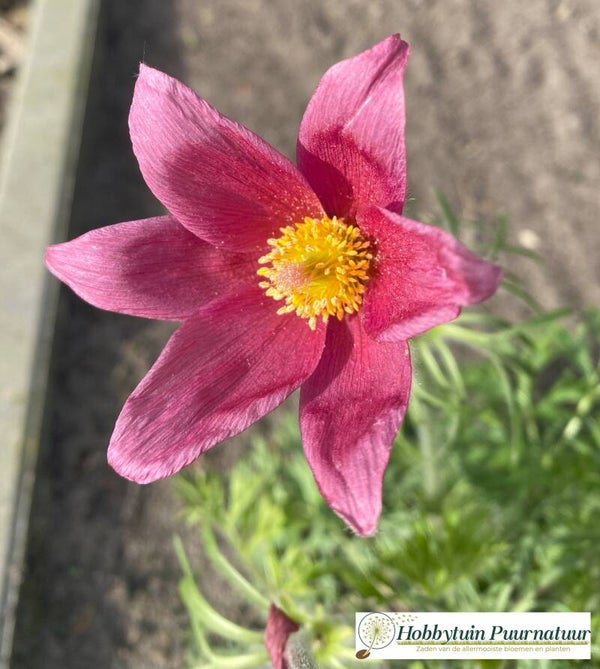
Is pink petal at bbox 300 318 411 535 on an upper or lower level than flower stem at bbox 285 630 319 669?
upper

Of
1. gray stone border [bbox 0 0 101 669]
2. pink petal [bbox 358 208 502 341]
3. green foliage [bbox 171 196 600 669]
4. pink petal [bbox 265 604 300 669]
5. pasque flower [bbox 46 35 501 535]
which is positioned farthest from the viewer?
gray stone border [bbox 0 0 101 669]

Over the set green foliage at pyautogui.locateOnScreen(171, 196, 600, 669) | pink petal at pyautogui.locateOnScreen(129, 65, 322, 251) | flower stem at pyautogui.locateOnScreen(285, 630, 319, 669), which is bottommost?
flower stem at pyautogui.locateOnScreen(285, 630, 319, 669)

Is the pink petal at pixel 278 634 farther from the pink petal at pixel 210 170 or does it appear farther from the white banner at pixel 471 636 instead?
the pink petal at pixel 210 170

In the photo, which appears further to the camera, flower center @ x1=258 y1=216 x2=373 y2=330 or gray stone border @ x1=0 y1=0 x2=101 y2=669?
gray stone border @ x1=0 y1=0 x2=101 y2=669

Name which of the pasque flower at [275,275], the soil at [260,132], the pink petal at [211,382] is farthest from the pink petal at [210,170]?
the soil at [260,132]

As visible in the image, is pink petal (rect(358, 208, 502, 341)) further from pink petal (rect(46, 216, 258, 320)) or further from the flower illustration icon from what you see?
the flower illustration icon

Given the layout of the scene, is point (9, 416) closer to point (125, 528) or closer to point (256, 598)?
point (125, 528)

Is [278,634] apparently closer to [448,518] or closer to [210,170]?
[448,518]

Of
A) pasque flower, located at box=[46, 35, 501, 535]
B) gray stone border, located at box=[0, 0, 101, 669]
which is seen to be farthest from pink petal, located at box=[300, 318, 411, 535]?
gray stone border, located at box=[0, 0, 101, 669]
